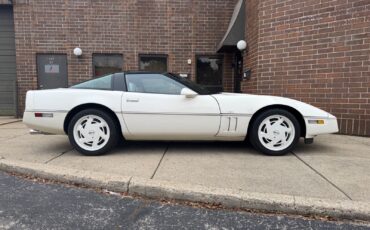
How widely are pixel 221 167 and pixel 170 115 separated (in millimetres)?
1000

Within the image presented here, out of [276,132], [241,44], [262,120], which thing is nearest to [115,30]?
[241,44]

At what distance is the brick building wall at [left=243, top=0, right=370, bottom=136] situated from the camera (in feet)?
17.5

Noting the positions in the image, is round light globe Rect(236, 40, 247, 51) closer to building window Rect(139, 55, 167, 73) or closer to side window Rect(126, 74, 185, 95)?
building window Rect(139, 55, 167, 73)

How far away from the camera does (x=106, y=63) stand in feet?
28.0

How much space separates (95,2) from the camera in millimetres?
8242

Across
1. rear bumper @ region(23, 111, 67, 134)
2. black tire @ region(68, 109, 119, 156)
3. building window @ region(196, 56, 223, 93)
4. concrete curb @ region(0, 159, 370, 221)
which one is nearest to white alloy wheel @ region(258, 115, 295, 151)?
concrete curb @ region(0, 159, 370, 221)

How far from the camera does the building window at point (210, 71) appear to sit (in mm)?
8656

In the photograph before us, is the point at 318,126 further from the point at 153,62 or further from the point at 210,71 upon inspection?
the point at 153,62

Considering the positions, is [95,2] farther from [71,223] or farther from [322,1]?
[71,223]

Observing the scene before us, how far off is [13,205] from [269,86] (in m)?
5.20

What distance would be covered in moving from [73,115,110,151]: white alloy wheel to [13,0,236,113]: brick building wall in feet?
15.5

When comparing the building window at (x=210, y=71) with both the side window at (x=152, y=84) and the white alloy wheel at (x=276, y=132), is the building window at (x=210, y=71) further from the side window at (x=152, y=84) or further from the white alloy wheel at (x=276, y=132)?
the white alloy wheel at (x=276, y=132)

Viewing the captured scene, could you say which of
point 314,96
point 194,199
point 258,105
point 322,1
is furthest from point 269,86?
point 194,199

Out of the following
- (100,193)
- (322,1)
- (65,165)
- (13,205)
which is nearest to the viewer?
(13,205)
